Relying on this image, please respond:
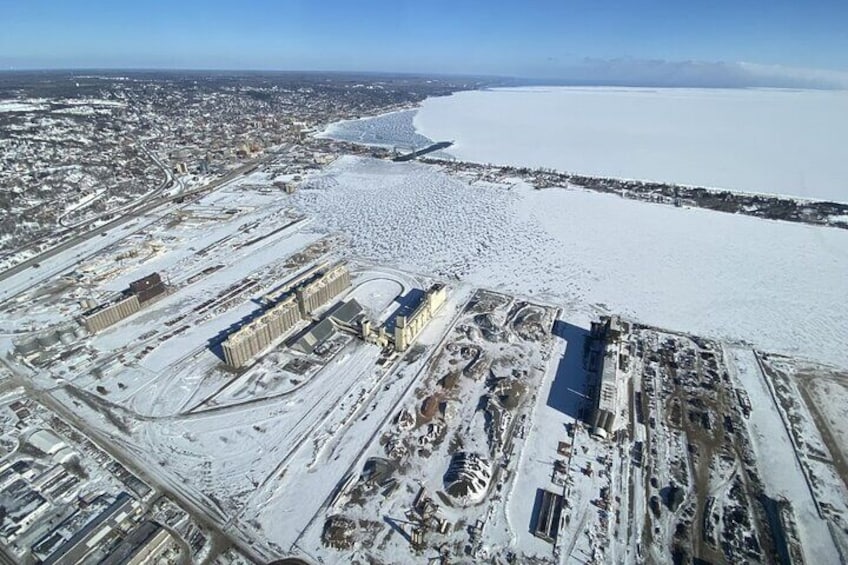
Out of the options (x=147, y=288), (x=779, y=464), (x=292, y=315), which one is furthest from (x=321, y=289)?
(x=779, y=464)

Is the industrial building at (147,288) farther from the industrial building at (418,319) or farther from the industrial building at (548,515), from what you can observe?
the industrial building at (548,515)

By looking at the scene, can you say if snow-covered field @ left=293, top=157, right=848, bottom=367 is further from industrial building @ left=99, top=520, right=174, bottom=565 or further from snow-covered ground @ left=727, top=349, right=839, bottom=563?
industrial building @ left=99, top=520, right=174, bottom=565

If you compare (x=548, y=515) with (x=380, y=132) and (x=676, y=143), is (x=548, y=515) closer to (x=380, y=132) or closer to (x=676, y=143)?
(x=676, y=143)

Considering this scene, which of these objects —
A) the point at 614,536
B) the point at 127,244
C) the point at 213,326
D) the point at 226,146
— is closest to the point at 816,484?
the point at 614,536

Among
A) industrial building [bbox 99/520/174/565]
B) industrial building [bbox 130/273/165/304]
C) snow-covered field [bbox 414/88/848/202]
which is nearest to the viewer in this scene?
industrial building [bbox 99/520/174/565]

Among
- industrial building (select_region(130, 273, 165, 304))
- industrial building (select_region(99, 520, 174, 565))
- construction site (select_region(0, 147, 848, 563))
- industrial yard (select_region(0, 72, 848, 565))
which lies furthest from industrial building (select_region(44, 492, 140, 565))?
industrial building (select_region(130, 273, 165, 304))

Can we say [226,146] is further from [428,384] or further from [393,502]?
[393,502]

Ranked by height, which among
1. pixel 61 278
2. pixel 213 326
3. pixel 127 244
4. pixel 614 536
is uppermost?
pixel 127 244
